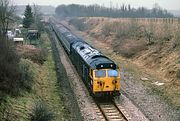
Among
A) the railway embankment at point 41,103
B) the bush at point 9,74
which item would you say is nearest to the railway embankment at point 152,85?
the railway embankment at point 41,103

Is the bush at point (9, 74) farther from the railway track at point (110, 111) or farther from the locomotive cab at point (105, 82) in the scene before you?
the railway track at point (110, 111)

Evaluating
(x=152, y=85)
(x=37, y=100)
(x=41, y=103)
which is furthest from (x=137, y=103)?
(x=41, y=103)

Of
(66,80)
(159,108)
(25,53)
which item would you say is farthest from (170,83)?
(25,53)

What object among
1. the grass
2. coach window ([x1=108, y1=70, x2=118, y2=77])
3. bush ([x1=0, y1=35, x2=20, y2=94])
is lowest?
the grass

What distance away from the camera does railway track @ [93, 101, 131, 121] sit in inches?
722

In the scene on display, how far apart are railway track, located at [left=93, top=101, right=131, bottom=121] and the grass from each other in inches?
87.6

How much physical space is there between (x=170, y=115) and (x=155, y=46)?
21362 millimetres

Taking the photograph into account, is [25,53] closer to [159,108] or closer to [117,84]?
[117,84]

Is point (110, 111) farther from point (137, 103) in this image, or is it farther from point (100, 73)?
point (100, 73)

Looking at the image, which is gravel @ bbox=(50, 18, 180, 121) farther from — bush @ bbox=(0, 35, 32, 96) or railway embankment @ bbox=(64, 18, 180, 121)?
bush @ bbox=(0, 35, 32, 96)

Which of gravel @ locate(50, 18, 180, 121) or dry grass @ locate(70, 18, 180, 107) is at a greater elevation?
dry grass @ locate(70, 18, 180, 107)

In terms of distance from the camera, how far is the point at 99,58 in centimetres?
2278

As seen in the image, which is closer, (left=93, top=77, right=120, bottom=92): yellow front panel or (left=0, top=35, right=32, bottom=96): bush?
(left=0, top=35, right=32, bottom=96): bush

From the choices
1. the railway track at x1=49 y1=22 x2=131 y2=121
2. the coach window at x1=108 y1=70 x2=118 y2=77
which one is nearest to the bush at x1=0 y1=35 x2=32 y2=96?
the railway track at x1=49 y1=22 x2=131 y2=121
